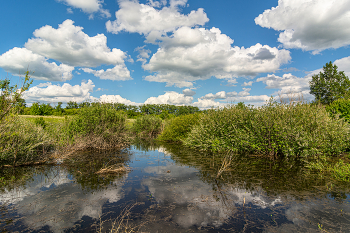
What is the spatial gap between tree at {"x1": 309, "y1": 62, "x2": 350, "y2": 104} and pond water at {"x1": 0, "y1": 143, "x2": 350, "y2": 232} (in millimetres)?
54050

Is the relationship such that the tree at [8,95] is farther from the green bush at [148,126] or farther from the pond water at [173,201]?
the green bush at [148,126]

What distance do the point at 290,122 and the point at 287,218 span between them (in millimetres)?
8992

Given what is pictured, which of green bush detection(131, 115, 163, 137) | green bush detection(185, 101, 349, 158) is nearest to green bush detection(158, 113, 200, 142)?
green bush detection(185, 101, 349, 158)

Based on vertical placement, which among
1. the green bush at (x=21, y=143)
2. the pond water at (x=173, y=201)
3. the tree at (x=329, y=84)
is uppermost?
the tree at (x=329, y=84)

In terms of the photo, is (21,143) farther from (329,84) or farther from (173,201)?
(329,84)

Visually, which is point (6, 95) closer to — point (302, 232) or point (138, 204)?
point (138, 204)

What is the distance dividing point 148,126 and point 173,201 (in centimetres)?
2764

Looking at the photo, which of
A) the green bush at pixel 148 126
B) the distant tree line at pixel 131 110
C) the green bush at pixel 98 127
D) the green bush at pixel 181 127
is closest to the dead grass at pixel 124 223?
the green bush at pixel 98 127

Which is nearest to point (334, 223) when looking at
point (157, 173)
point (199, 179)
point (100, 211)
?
point (199, 179)

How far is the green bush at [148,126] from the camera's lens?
33.7m

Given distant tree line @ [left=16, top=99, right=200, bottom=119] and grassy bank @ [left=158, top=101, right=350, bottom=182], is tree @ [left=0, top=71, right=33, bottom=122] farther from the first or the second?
distant tree line @ [left=16, top=99, right=200, bottom=119]

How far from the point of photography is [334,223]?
17.5ft

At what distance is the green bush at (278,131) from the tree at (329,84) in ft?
154

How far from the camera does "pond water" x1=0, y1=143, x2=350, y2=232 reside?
5344 mm
